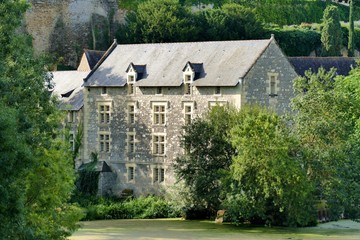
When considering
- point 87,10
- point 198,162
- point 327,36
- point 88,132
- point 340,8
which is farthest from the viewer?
point 340,8

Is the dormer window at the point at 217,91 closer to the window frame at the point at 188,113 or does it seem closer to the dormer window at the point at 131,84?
the window frame at the point at 188,113

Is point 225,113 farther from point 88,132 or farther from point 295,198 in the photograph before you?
point 88,132

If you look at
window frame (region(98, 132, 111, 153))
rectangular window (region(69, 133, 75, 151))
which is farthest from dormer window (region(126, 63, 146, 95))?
rectangular window (region(69, 133, 75, 151))

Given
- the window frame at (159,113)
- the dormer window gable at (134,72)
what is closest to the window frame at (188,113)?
the window frame at (159,113)

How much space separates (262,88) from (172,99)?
4.34 m

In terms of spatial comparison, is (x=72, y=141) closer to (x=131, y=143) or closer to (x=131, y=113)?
(x=131, y=143)

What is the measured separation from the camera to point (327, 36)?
8338 centimetres

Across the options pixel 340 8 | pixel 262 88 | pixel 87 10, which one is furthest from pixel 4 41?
pixel 340 8

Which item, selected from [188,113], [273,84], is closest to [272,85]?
[273,84]

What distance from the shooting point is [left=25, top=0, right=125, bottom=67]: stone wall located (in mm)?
88562

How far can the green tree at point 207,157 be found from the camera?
2151 inches

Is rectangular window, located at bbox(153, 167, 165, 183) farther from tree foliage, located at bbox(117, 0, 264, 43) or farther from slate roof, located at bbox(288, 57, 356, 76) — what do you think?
tree foliage, located at bbox(117, 0, 264, 43)

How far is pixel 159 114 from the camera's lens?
204 ft

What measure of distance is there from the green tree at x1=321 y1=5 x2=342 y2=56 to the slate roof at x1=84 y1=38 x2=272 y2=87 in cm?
2048
